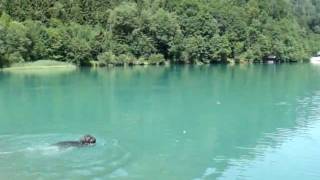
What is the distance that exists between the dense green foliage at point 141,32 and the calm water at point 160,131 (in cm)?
3301

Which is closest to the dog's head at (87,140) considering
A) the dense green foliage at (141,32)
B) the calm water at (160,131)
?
the calm water at (160,131)

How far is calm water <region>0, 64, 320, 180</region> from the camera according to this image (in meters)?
22.9

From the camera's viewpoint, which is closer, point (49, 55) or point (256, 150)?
point (256, 150)

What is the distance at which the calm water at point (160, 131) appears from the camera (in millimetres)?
22859

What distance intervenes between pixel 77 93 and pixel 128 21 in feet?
175

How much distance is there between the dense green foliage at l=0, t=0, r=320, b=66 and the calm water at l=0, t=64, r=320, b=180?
33.0 meters

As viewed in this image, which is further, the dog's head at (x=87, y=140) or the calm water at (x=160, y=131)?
the dog's head at (x=87, y=140)

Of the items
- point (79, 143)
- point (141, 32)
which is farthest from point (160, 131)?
point (141, 32)

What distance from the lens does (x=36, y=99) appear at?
46781 mm

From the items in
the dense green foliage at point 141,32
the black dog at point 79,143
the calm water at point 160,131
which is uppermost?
the dense green foliage at point 141,32

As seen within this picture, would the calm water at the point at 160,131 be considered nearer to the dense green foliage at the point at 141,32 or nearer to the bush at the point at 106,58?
the dense green foliage at the point at 141,32

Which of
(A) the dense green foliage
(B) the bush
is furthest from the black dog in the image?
(B) the bush

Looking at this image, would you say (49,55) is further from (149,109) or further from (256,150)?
(256,150)

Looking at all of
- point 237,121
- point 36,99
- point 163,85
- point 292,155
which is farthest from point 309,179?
point 163,85
